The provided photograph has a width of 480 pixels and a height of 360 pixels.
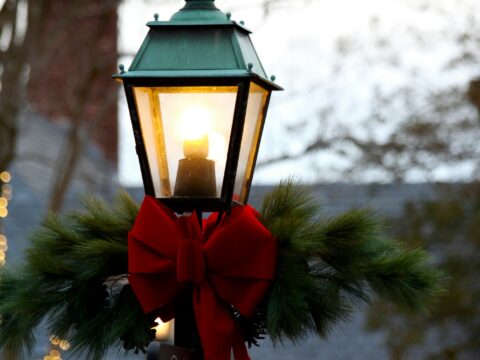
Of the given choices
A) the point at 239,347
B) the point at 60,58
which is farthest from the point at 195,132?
the point at 60,58

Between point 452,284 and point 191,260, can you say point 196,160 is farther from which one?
point 452,284

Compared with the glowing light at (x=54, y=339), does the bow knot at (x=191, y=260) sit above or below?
above

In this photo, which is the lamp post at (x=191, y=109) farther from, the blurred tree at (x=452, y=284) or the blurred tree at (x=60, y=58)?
the blurred tree at (x=452, y=284)

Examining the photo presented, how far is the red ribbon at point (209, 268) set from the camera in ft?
13.6

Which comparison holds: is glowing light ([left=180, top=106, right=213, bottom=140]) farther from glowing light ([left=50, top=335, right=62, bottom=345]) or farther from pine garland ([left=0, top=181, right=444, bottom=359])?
glowing light ([left=50, top=335, right=62, bottom=345])

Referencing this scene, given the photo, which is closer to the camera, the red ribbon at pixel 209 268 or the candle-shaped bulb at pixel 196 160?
the red ribbon at pixel 209 268

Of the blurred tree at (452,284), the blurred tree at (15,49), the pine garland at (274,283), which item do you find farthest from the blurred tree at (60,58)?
the pine garland at (274,283)

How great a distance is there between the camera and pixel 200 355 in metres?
4.25

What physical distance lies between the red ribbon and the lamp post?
0.35 feet

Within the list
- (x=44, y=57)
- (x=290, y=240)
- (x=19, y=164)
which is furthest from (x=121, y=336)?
(x=19, y=164)

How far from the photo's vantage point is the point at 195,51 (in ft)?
13.9

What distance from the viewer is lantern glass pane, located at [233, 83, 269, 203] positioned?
4.34 m

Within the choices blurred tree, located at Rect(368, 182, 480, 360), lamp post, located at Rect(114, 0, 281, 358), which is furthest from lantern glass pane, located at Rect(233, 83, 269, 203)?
blurred tree, located at Rect(368, 182, 480, 360)

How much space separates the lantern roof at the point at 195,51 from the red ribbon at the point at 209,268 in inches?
16.6
